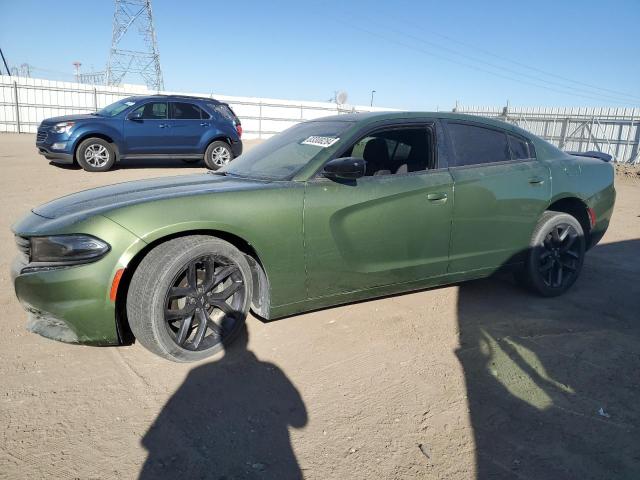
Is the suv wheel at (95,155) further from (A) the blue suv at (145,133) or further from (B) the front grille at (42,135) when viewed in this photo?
(B) the front grille at (42,135)

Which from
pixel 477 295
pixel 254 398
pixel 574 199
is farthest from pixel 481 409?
pixel 574 199

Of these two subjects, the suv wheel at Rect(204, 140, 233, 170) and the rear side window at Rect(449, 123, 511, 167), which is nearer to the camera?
the rear side window at Rect(449, 123, 511, 167)

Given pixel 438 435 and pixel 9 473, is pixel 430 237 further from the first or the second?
pixel 9 473

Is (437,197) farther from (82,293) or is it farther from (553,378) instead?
(82,293)

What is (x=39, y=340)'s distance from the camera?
330cm

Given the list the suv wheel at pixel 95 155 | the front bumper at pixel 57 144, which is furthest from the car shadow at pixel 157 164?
the front bumper at pixel 57 144

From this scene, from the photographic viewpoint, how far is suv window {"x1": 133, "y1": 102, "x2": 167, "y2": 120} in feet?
36.1

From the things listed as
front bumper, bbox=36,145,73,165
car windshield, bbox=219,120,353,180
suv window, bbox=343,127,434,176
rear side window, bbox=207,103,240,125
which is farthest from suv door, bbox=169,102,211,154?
suv window, bbox=343,127,434,176

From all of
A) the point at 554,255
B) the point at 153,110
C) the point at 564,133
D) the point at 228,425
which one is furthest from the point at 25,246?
the point at 564,133

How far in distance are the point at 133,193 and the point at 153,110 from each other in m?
8.66

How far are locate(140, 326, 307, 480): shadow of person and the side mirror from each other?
4.37ft

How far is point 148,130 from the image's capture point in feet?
36.0

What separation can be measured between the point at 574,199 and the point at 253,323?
3.12 metres

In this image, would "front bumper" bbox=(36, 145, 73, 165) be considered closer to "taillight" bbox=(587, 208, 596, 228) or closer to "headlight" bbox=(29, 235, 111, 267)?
"headlight" bbox=(29, 235, 111, 267)
